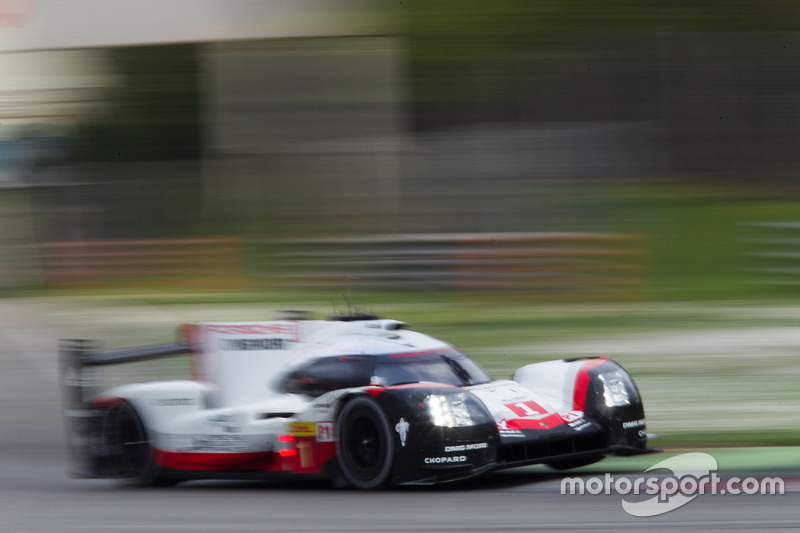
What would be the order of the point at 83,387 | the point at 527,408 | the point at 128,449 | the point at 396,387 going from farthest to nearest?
1. the point at 83,387
2. the point at 128,449
3. the point at 527,408
4. the point at 396,387

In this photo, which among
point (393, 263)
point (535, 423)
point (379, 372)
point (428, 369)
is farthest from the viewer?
point (393, 263)

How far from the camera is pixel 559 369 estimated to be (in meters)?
6.98

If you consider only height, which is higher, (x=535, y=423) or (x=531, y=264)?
(x=531, y=264)

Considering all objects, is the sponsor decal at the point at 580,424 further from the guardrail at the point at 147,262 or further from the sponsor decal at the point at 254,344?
the guardrail at the point at 147,262

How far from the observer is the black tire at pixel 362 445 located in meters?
6.01

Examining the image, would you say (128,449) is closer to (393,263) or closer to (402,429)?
(402,429)

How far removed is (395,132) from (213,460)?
12.2 meters

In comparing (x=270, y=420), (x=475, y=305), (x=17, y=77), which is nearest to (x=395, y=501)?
(x=270, y=420)

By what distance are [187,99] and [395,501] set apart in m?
16.0

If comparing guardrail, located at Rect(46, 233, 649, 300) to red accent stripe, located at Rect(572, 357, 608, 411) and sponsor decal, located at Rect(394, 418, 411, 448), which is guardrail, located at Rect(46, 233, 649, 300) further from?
sponsor decal, located at Rect(394, 418, 411, 448)

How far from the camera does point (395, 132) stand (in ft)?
60.8

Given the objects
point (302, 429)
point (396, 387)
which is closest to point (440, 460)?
→ point (396, 387)

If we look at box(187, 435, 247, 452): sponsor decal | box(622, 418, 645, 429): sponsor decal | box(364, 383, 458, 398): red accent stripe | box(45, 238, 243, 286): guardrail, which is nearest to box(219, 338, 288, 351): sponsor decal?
box(187, 435, 247, 452): sponsor decal

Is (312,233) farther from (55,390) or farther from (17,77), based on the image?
(55,390)
